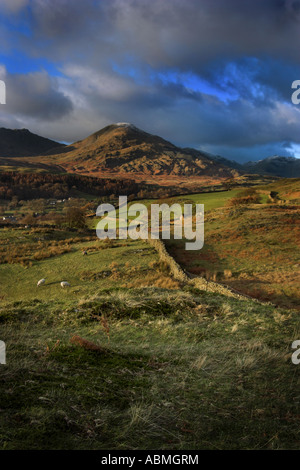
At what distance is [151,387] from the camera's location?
13.6ft

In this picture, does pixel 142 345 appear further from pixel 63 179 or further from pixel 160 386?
pixel 63 179

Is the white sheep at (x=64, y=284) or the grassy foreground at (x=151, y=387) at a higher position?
the grassy foreground at (x=151, y=387)

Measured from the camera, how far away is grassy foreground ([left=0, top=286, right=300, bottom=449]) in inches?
120

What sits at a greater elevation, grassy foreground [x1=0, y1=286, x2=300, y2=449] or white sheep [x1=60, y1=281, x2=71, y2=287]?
grassy foreground [x1=0, y1=286, x2=300, y2=449]

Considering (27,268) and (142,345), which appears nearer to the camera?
(142,345)

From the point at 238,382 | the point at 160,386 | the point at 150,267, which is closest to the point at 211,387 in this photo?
the point at 238,382

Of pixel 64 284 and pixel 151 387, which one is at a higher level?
pixel 151 387

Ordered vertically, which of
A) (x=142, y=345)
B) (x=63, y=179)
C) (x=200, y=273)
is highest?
(x=63, y=179)

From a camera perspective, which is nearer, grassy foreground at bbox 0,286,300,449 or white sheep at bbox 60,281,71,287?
grassy foreground at bbox 0,286,300,449

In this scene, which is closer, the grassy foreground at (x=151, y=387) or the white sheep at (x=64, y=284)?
the grassy foreground at (x=151, y=387)

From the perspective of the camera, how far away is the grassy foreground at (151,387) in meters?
3.06

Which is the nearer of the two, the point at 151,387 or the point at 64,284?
the point at 151,387
